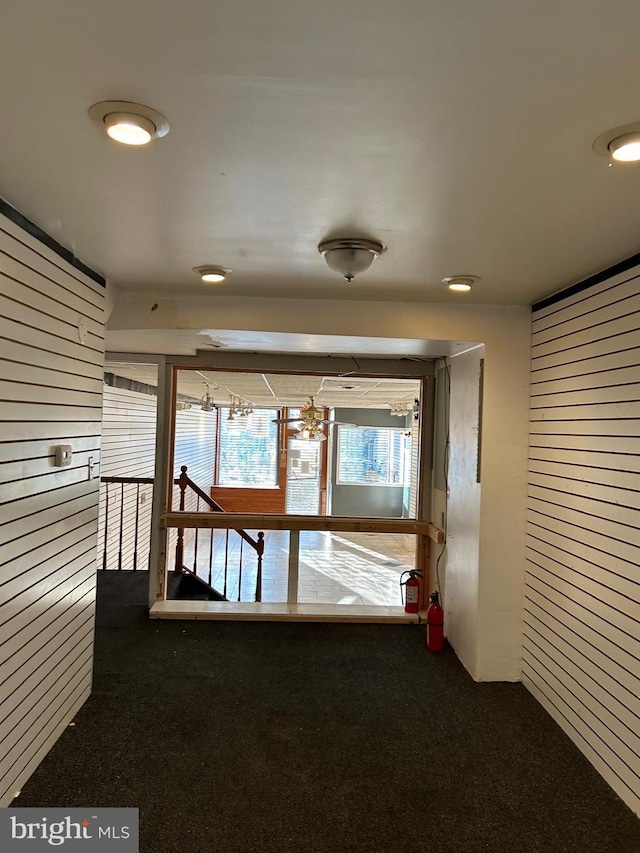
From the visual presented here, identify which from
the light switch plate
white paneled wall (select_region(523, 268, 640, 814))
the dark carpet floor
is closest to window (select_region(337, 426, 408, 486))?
the dark carpet floor

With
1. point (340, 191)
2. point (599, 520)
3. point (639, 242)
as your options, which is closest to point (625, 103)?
point (340, 191)

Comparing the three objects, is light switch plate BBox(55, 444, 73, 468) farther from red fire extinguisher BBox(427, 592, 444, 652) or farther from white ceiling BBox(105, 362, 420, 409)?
red fire extinguisher BBox(427, 592, 444, 652)

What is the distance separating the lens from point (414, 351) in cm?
370

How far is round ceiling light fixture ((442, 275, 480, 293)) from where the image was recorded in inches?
105

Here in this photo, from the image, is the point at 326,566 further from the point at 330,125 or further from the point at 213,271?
the point at 330,125

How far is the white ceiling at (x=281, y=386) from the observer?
519 cm

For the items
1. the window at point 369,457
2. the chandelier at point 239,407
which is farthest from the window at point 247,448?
the window at point 369,457

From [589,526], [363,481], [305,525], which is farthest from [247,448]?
[589,526]

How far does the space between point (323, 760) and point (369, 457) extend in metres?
7.09

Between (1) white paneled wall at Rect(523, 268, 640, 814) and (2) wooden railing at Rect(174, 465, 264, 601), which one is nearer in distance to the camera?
(1) white paneled wall at Rect(523, 268, 640, 814)

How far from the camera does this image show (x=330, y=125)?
4.45ft

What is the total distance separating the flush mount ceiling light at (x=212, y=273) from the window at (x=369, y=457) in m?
6.65

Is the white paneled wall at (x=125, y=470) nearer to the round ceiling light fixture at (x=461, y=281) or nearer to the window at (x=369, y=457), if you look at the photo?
the window at (x=369, y=457)

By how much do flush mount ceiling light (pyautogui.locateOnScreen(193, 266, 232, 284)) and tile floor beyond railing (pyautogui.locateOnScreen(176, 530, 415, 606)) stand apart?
3.71 meters
